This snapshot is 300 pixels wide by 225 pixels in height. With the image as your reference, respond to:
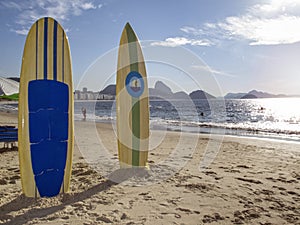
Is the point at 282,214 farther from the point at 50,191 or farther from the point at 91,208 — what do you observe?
the point at 50,191

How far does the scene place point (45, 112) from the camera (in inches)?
160

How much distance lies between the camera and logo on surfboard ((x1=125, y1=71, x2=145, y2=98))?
560cm

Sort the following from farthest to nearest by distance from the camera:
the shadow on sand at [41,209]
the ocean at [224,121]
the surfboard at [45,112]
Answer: the ocean at [224,121]
the surfboard at [45,112]
the shadow on sand at [41,209]

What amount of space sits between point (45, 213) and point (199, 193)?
2462 mm

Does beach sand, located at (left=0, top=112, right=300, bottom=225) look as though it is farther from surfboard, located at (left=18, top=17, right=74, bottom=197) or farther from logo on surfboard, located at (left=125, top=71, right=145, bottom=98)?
logo on surfboard, located at (left=125, top=71, right=145, bottom=98)

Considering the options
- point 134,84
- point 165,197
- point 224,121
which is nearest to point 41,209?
point 165,197

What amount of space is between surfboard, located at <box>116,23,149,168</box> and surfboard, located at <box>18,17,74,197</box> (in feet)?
4.60

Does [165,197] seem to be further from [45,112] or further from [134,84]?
[134,84]

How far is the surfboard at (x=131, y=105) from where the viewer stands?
5.57 meters

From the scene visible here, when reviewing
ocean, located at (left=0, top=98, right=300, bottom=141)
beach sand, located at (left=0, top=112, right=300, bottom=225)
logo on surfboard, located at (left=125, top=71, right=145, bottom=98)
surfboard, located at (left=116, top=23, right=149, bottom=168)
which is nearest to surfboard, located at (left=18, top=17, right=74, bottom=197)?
beach sand, located at (left=0, top=112, right=300, bottom=225)

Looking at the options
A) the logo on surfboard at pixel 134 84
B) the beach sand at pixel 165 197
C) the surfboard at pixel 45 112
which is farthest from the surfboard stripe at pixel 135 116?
the surfboard at pixel 45 112

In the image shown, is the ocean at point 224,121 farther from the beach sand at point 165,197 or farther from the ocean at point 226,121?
the beach sand at point 165,197

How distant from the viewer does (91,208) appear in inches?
147

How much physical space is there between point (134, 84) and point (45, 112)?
2.16 metres
